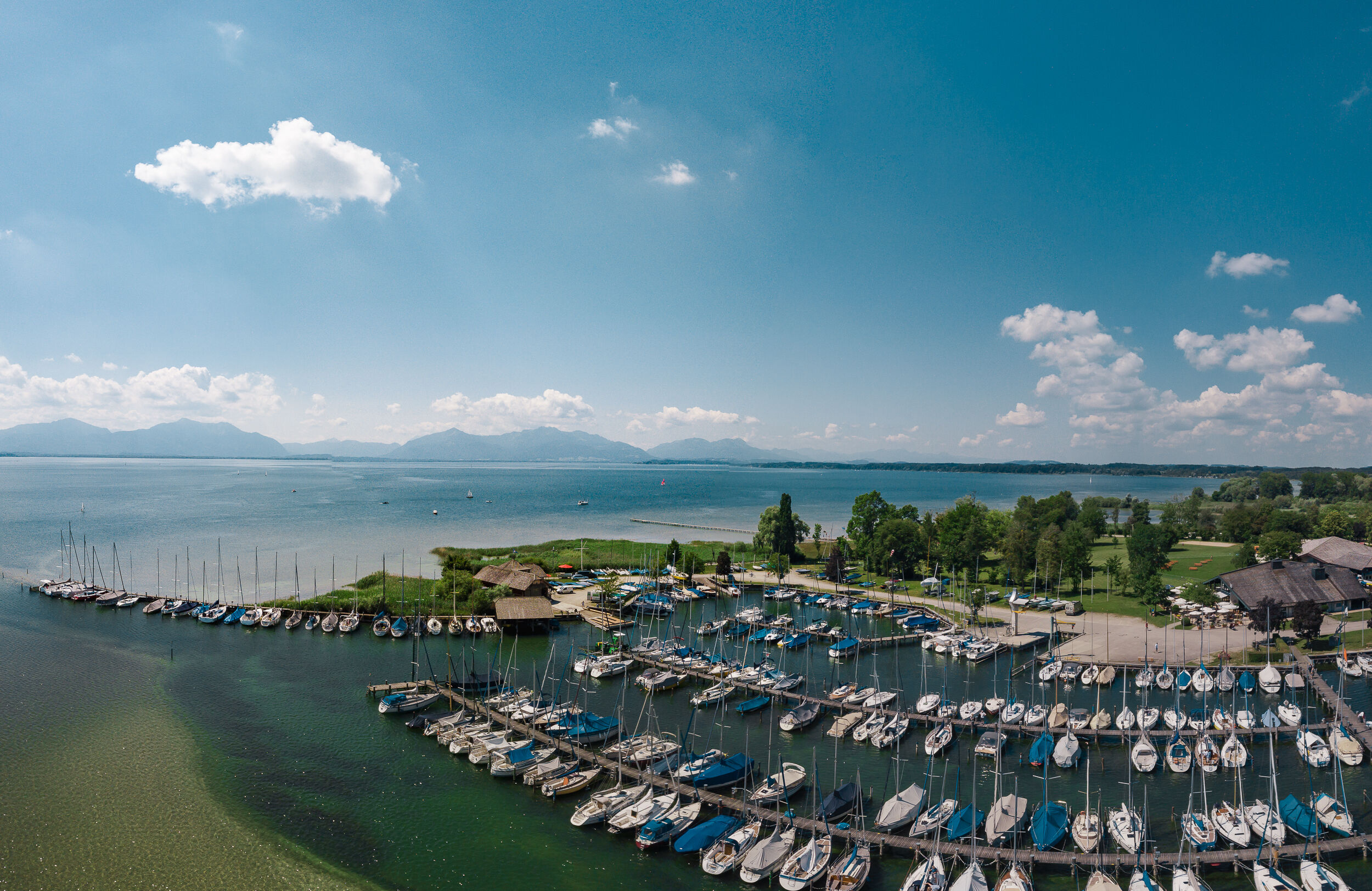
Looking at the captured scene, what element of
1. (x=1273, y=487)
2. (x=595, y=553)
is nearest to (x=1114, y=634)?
(x=595, y=553)

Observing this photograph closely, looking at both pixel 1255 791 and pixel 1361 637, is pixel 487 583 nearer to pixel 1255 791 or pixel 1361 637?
pixel 1255 791

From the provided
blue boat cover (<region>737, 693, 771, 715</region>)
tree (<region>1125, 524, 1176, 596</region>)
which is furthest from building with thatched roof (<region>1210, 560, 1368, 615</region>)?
blue boat cover (<region>737, 693, 771, 715</region>)

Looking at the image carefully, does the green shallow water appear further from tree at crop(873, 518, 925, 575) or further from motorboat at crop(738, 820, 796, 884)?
tree at crop(873, 518, 925, 575)

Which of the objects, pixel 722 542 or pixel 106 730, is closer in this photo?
pixel 106 730

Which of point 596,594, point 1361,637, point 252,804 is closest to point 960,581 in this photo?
point 1361,637

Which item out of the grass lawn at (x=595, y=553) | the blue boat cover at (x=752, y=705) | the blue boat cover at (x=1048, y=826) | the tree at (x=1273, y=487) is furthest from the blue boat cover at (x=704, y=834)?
the tree at (x=1273, y=487)

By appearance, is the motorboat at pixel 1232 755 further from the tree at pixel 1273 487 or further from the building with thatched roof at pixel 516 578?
the tree at pixel 1273 487
